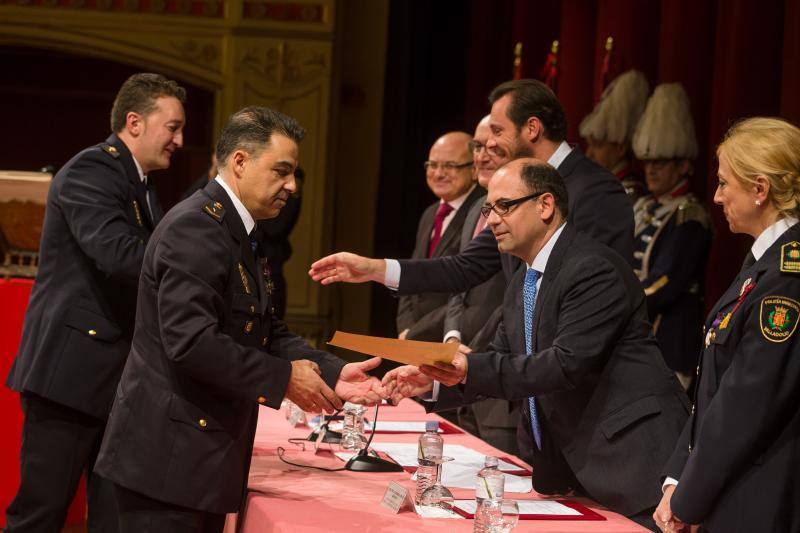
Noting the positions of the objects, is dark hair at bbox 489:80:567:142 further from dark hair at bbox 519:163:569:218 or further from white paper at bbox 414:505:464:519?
white paper at bbox 414:505:464:519

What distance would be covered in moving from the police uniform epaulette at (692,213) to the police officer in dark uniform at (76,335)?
2.10 meters

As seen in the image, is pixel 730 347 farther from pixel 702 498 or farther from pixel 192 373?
pixel 192 373

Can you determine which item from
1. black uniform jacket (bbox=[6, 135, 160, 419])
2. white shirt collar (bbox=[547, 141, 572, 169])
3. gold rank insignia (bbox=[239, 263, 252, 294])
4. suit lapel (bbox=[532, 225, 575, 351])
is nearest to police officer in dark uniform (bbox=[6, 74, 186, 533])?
black uniform jacket (bbox=[6, 135, 160, 419])

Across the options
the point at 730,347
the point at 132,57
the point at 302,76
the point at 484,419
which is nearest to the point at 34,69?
the point at 132,57

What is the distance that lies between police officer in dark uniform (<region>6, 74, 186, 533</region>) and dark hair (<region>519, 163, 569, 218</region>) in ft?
3.62

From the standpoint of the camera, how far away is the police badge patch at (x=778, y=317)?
211cm

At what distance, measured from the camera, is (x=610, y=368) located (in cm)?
260

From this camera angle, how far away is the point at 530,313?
2.77m

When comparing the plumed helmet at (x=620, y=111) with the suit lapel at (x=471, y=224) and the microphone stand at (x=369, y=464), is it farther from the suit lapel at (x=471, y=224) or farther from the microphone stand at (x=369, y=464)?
the microphone stand at (x=369, y=464)

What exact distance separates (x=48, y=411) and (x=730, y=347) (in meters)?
1.93

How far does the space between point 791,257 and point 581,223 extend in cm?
116

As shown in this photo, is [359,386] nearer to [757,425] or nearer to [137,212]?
[757,425]

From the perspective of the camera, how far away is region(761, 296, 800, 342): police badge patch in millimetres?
2109

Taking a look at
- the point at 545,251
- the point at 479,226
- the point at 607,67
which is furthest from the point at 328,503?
the point at 607,67
